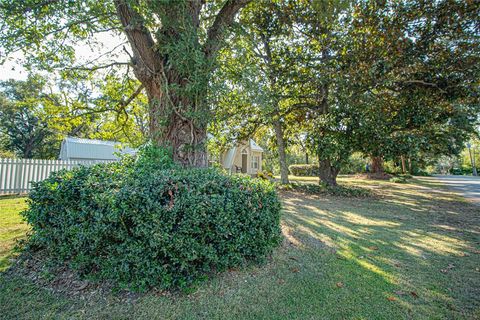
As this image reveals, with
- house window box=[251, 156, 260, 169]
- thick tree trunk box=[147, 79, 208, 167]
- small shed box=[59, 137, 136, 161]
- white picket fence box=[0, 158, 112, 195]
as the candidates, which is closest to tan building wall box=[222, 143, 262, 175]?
house window box=[251, 156, 260, 169]

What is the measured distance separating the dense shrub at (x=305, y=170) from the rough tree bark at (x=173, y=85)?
82.1ft

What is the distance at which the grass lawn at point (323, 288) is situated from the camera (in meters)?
2.51

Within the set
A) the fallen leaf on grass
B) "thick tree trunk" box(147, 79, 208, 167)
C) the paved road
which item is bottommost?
the fallen leaf on grass

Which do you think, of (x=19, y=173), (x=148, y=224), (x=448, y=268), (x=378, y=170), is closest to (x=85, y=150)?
(x=19, y=173)

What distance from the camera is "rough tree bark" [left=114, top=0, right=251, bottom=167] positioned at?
15.7ft

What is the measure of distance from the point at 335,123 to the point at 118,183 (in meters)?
9.68

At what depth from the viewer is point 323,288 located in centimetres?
300

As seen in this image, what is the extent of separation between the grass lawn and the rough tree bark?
284 cm

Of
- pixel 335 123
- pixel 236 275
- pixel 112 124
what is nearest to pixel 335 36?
pixel 335 123

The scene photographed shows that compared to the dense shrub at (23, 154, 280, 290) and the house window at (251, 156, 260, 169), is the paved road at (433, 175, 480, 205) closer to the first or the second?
the dense shrub at (23, 154, 280, 290)

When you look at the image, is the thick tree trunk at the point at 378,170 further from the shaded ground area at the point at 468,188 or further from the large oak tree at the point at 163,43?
the large oak tree at the point at 163,43

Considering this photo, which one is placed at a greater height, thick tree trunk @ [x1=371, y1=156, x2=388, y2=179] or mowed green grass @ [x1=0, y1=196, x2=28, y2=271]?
thick tree trunk @ [x1=371, y1=156, x2=388, y2=179]

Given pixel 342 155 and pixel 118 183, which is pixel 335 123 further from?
pixel 118 183

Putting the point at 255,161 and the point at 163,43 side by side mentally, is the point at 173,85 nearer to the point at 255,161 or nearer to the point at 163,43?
the point at 163,43
